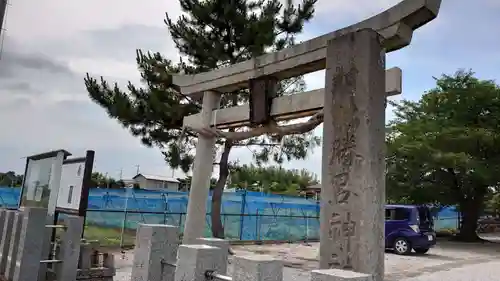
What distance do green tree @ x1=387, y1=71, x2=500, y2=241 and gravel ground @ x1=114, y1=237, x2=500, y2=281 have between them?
9.80 ft

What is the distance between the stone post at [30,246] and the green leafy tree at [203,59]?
635 cm

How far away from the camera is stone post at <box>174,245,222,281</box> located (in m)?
3.08

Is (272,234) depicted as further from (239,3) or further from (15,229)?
(15,229)

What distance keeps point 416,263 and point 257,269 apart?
10.2m

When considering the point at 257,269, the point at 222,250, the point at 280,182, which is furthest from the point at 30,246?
the point at 280,182

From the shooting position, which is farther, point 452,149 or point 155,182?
point 155,182

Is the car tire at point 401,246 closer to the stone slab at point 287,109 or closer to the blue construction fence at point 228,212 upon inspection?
the blue construction fence at point 228,212

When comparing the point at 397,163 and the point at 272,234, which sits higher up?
the point at 397,163

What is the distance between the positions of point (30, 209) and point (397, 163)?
16110 mm

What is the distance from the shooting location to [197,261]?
3.08 metres

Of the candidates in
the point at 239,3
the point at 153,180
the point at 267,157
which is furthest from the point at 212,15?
the point at 153,180

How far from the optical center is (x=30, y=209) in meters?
5.36

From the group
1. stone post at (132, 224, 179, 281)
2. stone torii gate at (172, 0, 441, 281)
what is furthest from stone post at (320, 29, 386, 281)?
stone post at (132, 224, 179, 281)

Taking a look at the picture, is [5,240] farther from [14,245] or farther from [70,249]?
[70,249]
